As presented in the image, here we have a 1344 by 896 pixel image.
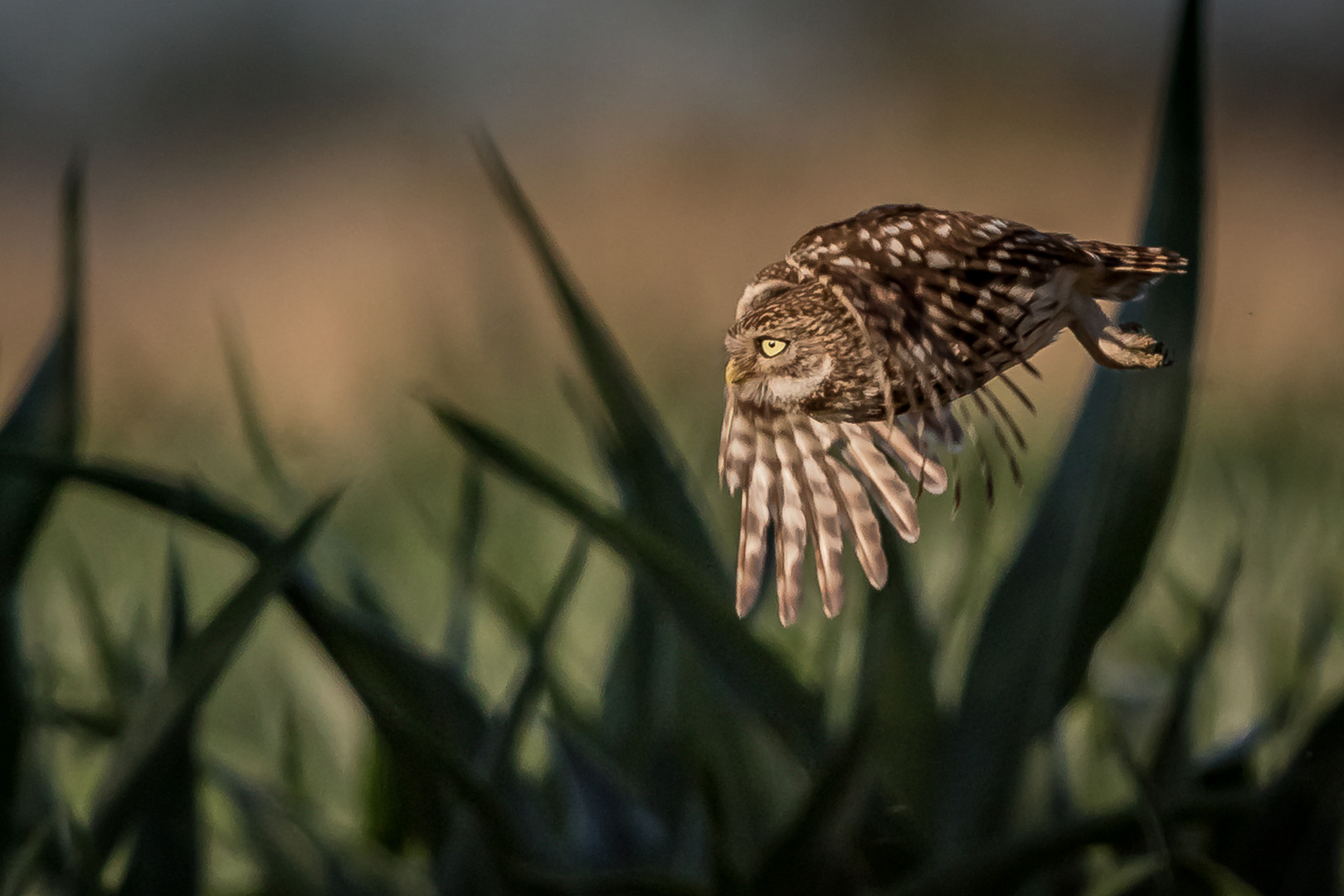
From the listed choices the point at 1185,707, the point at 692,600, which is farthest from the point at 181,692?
the point at 1185,707

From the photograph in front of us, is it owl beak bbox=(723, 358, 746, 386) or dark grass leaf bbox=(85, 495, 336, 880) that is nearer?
owl beak bbox=(723, 358, 746, 386)

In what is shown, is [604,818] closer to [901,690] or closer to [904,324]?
[901,690]

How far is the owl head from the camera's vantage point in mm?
204

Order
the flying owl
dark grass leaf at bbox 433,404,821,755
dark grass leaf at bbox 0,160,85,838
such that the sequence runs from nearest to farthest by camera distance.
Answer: the flying owl → dark grass leaf at bbox 433,404,821,755 → dark grass leaf at bbox 0,160,85,838

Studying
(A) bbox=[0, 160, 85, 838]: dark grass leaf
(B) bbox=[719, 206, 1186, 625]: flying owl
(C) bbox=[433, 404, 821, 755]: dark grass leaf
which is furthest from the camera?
(A) bbox=[0, 160, 85, 838]: dark grass leaf

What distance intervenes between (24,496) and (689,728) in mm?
274

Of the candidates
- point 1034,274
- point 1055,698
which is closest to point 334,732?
point 1055,698

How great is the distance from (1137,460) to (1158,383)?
0.03m

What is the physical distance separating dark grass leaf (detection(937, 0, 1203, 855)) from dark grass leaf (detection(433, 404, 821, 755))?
0.20 feet

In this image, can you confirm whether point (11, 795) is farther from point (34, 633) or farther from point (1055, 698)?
point (1055, 698)

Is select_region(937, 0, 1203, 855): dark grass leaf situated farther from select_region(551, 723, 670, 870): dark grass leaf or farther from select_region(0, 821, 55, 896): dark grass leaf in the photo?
select_region(0, 821, 55, 896): dark grass leaf

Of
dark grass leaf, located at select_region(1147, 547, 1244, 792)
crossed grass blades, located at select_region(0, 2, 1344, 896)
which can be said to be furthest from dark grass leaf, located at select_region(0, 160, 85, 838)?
dark grass leaf, located at select_region(1147, 547, 1244, 792)

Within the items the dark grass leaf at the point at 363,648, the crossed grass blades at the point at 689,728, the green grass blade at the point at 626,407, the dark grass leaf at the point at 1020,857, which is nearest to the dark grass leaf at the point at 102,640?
the crossed grass blades at the point at 689,728

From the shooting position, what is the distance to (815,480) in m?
0.24
